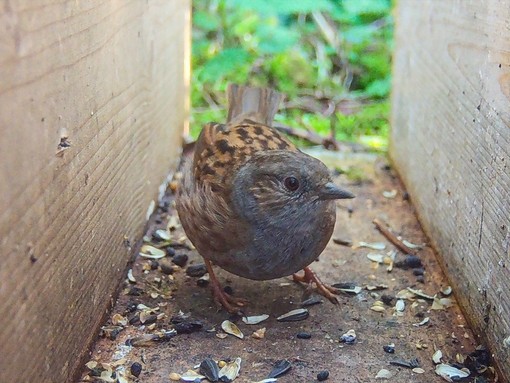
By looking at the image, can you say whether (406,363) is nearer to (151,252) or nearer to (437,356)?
(437,356)

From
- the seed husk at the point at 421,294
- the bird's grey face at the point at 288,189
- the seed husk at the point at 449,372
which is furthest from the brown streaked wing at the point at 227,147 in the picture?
the seed husk at the point at 449,372

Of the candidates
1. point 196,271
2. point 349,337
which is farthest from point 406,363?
point 196,271

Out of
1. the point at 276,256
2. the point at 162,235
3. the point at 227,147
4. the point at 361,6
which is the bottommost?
the point at 162,235

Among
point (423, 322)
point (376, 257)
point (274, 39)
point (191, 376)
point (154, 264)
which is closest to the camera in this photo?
point (191, 376)

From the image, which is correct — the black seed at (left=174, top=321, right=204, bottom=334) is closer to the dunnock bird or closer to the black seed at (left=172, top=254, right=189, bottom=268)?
the dunnock bird

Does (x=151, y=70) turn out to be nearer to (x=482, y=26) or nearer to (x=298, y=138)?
(x=482, y=26)

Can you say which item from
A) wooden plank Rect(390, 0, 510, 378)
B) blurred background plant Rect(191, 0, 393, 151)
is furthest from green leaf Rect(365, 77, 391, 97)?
wooden plank Rect(390, 0, 510, 378)

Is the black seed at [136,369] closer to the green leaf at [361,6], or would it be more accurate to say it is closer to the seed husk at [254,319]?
the seed husk at [254,319]
